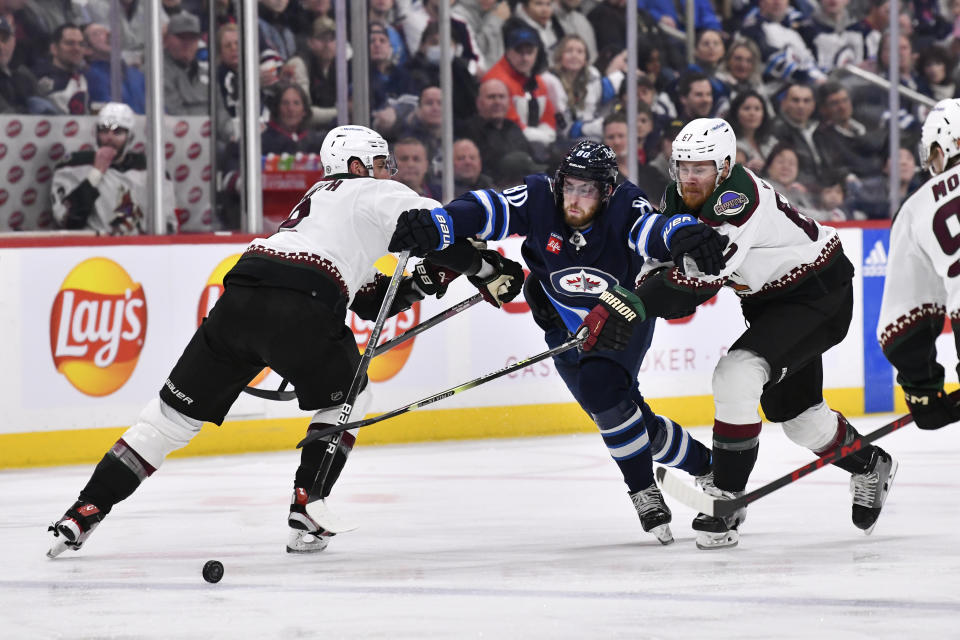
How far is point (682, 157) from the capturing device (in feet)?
11.9

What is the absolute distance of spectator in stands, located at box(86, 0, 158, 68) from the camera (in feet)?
19.3

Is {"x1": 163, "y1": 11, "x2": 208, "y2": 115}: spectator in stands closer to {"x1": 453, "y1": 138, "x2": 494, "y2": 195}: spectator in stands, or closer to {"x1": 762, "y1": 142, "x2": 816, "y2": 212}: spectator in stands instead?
{"x1": 453, "y1": 138, "x2": 494, "y2": 195}: spectator in stands

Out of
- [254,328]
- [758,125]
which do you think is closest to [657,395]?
[758,125]

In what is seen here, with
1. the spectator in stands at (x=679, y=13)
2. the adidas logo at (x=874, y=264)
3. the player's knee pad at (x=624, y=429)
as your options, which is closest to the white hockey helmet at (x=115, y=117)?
the spectator in stands at (x=679, y=13)

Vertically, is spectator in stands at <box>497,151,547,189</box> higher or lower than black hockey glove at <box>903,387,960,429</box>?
higher

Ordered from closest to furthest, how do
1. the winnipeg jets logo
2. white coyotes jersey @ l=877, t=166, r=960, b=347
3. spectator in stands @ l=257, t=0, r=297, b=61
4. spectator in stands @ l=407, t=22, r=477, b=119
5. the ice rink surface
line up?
1. the ice rink surface
2. white coyotes jersey @ l=877, t=166, r=960, b=347
3. the winnipeg jets logo
4. spectator in stands @ l=257, t=0, r=297, b=61
5. spectator in stands @ l=407, t=22, r=477, b=119

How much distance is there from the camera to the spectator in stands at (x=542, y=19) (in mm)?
7348

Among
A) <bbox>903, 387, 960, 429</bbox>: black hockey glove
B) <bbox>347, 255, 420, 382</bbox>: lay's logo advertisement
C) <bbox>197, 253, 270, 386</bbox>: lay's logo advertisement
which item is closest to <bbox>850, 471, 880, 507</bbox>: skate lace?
<bbox>903, 387, 960, 429</bbox>: black hockey glove

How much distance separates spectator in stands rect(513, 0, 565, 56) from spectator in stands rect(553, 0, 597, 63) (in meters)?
0.03

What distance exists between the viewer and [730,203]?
11.6ft

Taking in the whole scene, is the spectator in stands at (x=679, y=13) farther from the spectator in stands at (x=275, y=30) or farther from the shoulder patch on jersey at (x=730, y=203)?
the shoulder patch on jersey at (x=730, y=203)

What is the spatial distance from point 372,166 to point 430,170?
285 centimetres

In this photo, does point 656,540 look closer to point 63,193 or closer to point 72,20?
point 63,193

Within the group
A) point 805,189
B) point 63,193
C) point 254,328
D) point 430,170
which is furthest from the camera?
point 805,189
